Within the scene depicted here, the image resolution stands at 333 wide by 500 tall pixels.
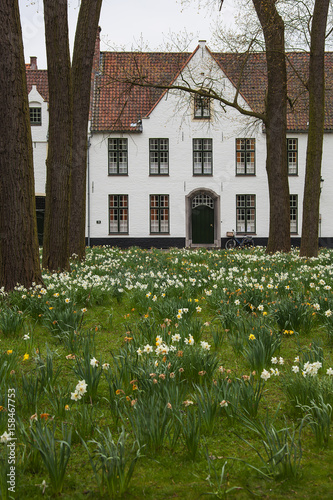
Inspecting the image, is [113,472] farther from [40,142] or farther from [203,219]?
[40,142]

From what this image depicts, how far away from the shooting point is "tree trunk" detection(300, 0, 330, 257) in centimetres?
1214

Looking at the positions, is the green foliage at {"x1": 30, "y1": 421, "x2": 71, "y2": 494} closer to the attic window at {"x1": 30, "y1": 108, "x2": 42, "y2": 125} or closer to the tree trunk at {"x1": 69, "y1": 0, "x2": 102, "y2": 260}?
the tree trunk at {"x1": 69, "y1": 0, "x2": 102, "y2": 260}

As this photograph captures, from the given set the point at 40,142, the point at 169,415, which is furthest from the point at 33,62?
the point at 169,415

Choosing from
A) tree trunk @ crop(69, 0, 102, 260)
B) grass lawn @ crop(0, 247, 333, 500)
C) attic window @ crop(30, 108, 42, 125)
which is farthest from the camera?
attic window @ crop(30, 108, 42, 125)

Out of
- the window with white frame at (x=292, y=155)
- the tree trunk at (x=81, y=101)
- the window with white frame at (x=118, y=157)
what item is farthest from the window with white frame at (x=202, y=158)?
the tree trunk at (x=81, y=101)

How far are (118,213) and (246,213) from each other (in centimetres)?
730

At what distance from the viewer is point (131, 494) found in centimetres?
253

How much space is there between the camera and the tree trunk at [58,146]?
909 cm

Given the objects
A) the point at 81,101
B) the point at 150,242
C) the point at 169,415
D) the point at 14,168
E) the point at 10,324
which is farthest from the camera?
the point at 150,242

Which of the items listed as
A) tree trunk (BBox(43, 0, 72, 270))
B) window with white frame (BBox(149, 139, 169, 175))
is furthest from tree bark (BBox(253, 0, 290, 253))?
window with white frame (BBox(149, 139, 169, 175))

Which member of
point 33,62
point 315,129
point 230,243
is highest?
point 33,62

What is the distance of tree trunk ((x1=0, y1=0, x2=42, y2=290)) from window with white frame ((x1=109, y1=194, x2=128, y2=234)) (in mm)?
22016

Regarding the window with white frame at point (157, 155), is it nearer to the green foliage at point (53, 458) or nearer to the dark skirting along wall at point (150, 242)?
the dark skirting along wall at point (150, 242)

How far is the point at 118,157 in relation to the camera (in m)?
29.1
